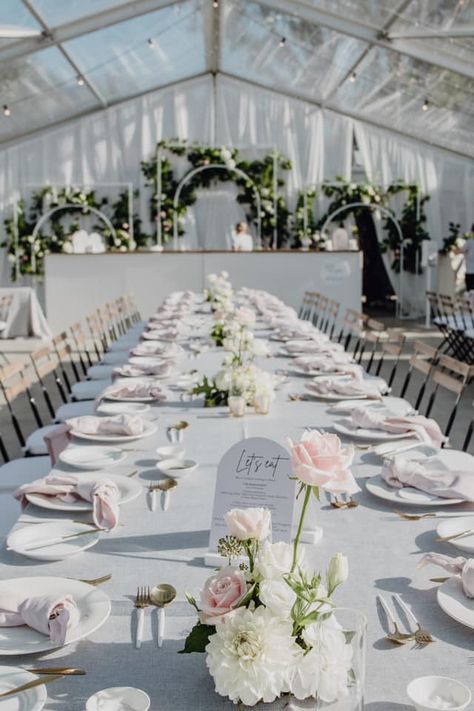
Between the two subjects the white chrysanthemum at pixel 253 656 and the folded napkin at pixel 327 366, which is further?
the folded napkin at pixel 327 366

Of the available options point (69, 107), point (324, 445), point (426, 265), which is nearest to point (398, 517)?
point (324, 445)

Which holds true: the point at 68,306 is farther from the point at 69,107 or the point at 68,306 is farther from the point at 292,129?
the point at 292,129

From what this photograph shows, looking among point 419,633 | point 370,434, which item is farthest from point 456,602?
point 370,434

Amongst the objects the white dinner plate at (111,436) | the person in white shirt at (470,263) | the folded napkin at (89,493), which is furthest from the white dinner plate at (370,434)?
the person in white shirt at (470,263)

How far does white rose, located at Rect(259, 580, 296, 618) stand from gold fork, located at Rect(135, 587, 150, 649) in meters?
0.44

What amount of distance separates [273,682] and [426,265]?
524 inches

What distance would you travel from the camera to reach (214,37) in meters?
13.9

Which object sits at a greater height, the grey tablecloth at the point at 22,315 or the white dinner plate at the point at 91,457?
the white dinner plate at the point at 91,457

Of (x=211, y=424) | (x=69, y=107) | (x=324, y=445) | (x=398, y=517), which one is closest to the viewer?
(x=324, y=445)

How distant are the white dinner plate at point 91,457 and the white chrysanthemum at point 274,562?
1.46 meters

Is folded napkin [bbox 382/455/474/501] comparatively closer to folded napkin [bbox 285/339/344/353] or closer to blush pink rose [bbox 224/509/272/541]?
blush pink rose [bbox 224/509/272/541]

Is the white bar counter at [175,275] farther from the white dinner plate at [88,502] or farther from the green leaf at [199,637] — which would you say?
the green leaf at [199,637]

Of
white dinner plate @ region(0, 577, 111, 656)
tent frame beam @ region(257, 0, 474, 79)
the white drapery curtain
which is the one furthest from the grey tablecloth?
white dinner plate @ region(0, 577, 111, 656)

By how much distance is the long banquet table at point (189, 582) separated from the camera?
1.31 meters
